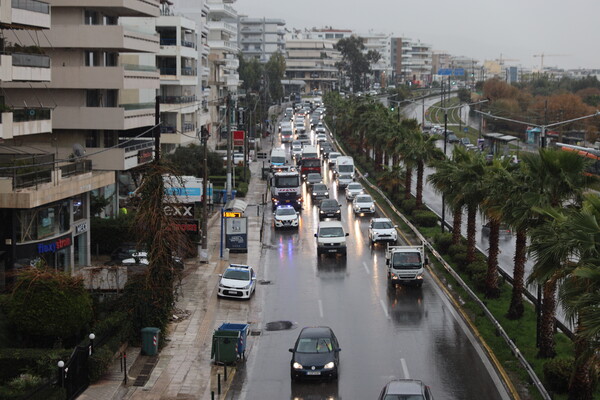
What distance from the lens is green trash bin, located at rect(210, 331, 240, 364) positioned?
28.5 metres

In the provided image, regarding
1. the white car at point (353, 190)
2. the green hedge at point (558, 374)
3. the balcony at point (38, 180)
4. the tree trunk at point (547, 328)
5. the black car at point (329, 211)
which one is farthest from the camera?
the white car at point (353, 190)

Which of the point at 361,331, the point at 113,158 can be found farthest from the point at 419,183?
the point at 361,331

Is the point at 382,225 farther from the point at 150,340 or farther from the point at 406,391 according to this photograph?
the point at 406,391

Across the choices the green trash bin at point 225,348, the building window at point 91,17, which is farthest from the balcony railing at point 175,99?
the green trash bin at point 225,348

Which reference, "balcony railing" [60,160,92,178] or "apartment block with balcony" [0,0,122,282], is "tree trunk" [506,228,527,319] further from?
"balcony railing" [60,160,92,178]

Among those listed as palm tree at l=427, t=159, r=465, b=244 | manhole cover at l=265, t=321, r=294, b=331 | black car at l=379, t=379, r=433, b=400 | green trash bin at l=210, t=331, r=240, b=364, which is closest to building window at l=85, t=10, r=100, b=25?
palm tree at l=427, t=159, r=465, b=244

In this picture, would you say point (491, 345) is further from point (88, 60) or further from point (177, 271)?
point (88, 60)

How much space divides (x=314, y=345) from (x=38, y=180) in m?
14.4

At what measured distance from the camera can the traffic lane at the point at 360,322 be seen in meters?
27.3

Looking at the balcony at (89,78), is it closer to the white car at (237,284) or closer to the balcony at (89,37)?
the balcony at (89,37)

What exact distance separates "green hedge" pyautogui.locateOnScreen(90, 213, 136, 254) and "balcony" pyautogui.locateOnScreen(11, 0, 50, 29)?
11.5m

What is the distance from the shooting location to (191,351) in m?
30.2

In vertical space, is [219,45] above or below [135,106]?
above

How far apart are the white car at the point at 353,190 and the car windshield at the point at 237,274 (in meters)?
32.0
